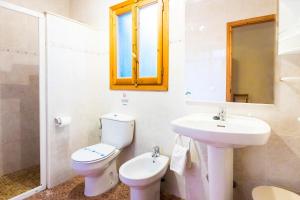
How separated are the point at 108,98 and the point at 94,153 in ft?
2.44

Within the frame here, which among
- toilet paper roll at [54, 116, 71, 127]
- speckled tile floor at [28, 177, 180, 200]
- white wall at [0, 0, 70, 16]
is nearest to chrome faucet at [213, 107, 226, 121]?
speckled tile floor at [28, 177, 180, 200]

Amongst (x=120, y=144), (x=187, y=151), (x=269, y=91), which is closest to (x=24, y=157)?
(x=120, y=144)

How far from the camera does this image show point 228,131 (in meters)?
1.09

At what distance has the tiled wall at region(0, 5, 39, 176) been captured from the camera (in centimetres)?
213

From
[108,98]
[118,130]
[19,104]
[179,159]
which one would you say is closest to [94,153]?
[118,130]

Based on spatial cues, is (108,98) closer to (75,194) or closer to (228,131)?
(75,194)

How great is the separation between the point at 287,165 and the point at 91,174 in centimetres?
161

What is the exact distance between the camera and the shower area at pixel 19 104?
83.0 inches

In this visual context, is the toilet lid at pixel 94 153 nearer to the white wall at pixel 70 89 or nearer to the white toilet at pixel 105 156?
the white toilet at pixel 105 156

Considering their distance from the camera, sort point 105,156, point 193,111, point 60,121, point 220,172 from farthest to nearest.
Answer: point 60,121, point 105,156, point 193,111, point 220,172

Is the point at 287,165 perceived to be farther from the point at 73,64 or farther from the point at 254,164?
the point at 73,64

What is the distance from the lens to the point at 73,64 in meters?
2.15

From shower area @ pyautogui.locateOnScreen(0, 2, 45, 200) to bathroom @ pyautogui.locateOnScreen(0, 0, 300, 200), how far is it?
0.01m

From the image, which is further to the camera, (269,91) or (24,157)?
(24,157)
